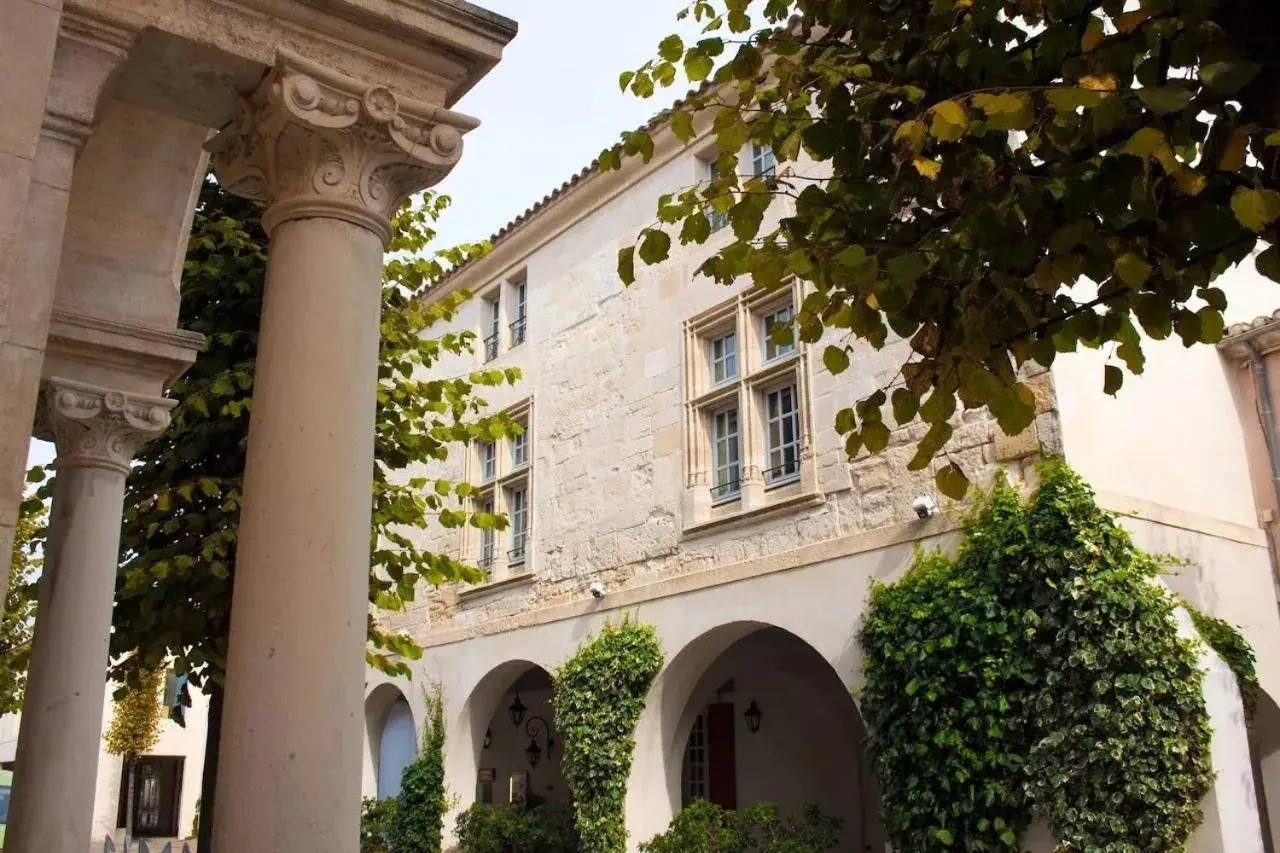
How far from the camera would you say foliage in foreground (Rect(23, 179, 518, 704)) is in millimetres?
Answer: 6801

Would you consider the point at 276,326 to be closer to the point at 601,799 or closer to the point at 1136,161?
the point at 1136,161

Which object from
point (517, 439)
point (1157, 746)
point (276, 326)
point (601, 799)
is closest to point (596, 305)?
point (517, 439)

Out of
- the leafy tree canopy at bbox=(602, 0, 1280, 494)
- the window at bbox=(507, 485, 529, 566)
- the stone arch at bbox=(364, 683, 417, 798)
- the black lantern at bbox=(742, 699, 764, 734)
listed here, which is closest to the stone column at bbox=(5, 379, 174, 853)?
the leafy tree canopy at bbox=(602, 0, 1280, 494)

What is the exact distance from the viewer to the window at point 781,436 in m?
11.5

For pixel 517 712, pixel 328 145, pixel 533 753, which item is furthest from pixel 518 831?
pixel 328 145

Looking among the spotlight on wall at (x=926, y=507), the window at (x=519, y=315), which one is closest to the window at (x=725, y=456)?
the spotlight on wall at (x=926, y=507)

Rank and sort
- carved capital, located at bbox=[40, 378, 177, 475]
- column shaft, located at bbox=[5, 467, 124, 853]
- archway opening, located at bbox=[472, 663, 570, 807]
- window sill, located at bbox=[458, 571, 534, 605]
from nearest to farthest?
1. column shaft, located at bbox=[5, 467, 124, 853]
2. carved capital, located at bbox=[40, 378, 177, 475]
3. window sill, located at bbox=[458, 571, 534, 605]
4. archway opening, located at bbox=[472, 663, 570, 807]

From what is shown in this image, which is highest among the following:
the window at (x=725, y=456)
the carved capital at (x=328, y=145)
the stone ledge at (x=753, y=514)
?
the window at (x=725, y=456)

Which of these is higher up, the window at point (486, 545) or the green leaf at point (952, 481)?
the window at point (486, 545)

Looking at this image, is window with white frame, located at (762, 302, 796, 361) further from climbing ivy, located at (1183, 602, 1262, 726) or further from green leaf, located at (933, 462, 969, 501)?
green leaf, located at (933, 462, 969, 501)

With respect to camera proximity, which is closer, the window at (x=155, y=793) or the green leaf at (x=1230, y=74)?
the green leaf at (x=1230, y=74)

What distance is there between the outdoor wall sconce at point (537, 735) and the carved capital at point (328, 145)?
42.2ft

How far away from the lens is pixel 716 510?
1208 cm

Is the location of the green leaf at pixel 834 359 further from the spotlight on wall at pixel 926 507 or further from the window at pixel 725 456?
the window at pixel 725 456
